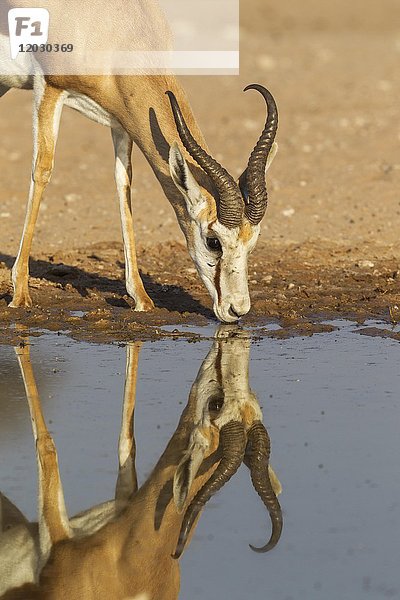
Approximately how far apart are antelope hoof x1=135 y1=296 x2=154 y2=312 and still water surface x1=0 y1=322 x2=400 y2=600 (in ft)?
3.61

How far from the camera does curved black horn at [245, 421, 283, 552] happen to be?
4797mm

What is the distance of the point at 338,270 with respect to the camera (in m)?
10.5

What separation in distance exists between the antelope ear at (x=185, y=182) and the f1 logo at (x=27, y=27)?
1502 millimetres

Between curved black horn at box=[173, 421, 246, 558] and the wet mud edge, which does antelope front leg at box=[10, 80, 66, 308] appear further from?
curved black horn at box=[173, 421, 246, 558]

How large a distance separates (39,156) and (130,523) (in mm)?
4513

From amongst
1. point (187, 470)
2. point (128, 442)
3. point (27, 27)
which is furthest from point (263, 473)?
point (27, 27)

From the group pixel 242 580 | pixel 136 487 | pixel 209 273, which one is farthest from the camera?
pixel 209 273

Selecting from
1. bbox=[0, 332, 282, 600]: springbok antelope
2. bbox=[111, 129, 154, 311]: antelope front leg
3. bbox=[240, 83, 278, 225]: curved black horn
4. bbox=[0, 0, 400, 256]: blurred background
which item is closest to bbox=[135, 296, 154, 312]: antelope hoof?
bbox=[111, 129, 154, 311]: antelope front leg

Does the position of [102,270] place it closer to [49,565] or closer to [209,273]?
[209,273]

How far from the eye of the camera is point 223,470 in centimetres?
560

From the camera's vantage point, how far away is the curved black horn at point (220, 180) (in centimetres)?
804

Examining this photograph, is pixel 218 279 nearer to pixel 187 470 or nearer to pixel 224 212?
pixel 224 212

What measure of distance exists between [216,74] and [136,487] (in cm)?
1792

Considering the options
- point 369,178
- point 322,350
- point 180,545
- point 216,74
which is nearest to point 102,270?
point 322,350
